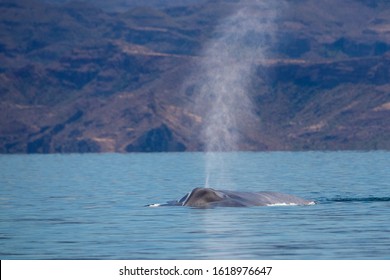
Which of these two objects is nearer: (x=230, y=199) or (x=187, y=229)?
(x=187, y=229)

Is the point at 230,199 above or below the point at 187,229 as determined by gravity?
above

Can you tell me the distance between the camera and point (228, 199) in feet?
204

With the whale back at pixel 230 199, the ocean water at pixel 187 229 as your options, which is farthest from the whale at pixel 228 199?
the ocean water at pixel 187 229

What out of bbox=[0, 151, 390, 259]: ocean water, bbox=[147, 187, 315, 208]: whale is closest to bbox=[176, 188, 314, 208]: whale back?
bbox=[147, 187, 315, 208]: whale

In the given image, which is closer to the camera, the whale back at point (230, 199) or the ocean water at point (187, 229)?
the ocean water at point (187, 229)

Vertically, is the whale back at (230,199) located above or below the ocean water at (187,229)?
above

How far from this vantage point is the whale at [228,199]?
201 feet

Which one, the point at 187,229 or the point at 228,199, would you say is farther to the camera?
the point at 228,199

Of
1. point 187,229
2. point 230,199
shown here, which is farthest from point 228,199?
point 187,229

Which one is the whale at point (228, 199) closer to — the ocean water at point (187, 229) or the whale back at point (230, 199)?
the whale back at point (230, 199)

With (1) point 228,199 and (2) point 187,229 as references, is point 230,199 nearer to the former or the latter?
(1) point 228,199

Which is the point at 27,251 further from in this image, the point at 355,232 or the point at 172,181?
the point at 172,181
